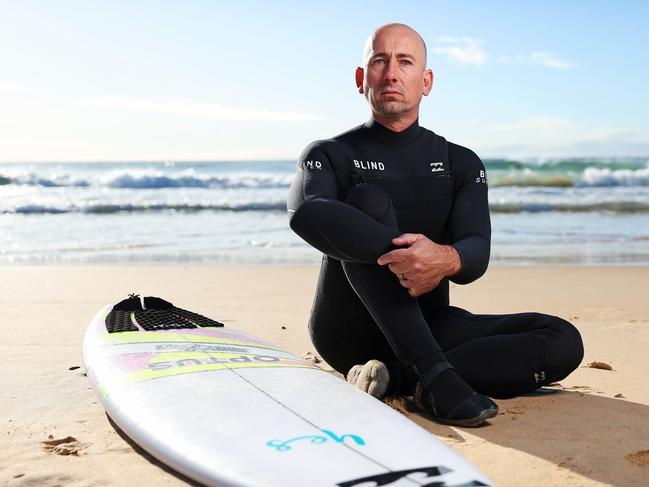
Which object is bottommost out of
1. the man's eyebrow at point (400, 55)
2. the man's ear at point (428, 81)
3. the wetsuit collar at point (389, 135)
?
the wetsuit collar at point (389, 135)

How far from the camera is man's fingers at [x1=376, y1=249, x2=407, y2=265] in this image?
248 cm

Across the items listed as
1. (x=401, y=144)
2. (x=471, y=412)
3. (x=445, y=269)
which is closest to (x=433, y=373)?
(x=471, y=412)

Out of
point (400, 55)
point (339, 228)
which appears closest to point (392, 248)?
point (339, 228)

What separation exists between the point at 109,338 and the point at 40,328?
167cm

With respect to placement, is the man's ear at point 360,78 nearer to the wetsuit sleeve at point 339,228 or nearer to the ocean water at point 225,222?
the wetsuit sleeve at point 339,228

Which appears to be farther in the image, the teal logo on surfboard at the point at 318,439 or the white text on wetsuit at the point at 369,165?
the white text on wetsuit at the point at 369,165

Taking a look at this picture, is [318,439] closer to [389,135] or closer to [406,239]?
[406,239]

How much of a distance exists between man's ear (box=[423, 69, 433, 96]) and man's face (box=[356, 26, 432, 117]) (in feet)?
0.11

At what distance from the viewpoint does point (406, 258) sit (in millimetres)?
2488

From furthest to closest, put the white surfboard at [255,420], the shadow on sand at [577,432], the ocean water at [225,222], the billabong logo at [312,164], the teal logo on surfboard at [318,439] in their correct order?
1. the ocean water at [225,222]
2. the billabong logo at [312,164]
3. the shadow on sand at [577,432]
4. the teal logo on surfboard at [318,439]
5. the white surfboard at [255,420]

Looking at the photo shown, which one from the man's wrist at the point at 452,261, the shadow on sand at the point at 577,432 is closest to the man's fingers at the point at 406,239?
the man's wrist at the point at 452,261

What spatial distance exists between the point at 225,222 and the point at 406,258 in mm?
11072

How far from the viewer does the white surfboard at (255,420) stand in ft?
6.19

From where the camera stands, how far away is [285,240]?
10484 millimetres
